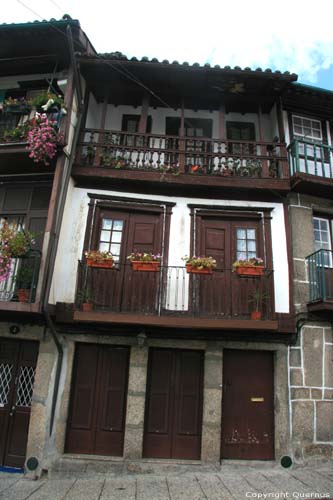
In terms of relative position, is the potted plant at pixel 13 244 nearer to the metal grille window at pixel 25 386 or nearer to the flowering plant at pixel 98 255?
the flowering plant at pixel 98 255

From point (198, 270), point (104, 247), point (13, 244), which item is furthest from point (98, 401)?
point (13, 244)

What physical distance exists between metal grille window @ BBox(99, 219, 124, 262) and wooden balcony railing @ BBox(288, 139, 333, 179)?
4.36 meters

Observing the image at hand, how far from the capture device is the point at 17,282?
7.09 m

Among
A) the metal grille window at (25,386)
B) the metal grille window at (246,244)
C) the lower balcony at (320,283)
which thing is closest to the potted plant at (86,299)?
the metal grille window at (25,386)

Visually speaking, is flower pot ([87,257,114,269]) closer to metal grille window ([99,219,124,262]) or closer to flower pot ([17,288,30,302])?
metal grille window ([99,219,124,262])

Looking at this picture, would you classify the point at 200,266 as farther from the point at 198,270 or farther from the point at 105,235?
the point at 105,235

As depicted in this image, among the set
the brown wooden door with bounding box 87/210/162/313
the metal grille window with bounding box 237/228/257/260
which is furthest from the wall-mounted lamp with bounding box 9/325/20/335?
the metal grille window with bounding box 237/228/257/260

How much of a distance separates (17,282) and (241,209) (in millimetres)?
5274

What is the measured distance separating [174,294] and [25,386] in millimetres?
3735

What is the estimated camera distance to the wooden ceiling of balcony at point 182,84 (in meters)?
8.18

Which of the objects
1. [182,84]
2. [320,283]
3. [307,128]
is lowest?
[320,283]

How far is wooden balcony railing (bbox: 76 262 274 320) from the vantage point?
7262 mm

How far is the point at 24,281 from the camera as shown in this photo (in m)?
7.00

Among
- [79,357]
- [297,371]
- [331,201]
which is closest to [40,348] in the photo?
[79,357]
